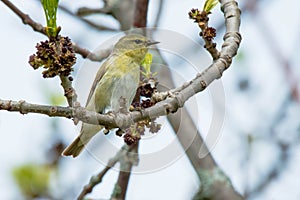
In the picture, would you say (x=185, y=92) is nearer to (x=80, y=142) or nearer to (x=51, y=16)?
(x=51, y=16)

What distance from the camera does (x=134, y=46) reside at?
12.6 feet

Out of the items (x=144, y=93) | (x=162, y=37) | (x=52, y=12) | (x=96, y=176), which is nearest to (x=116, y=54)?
(x=162, y=37)

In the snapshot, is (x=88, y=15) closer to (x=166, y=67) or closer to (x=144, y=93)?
(x=166, y=67)

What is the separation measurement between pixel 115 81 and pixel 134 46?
0.40 meters

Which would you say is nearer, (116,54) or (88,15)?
(116,54)

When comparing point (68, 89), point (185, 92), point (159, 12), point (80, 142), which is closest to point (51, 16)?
point (68, 89)

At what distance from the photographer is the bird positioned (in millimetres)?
3357

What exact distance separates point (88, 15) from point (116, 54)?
0.57 meters

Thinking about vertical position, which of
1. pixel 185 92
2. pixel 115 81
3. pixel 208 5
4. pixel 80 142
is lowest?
pixel 80 142

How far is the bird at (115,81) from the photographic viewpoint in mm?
3357

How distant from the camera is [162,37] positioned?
141 inches

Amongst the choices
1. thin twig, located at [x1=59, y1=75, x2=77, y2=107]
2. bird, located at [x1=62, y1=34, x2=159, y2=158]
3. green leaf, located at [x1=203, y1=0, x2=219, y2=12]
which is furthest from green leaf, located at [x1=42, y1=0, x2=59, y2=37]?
bird, located at [x1=62, y1=34, x2=159, y2=158]

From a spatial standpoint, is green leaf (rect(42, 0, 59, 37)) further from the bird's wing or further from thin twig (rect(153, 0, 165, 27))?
thin twig (rect(153, 0, 165, 27))

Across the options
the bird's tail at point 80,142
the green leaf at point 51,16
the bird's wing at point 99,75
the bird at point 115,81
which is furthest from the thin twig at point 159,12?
the green leaf at point 51,16
